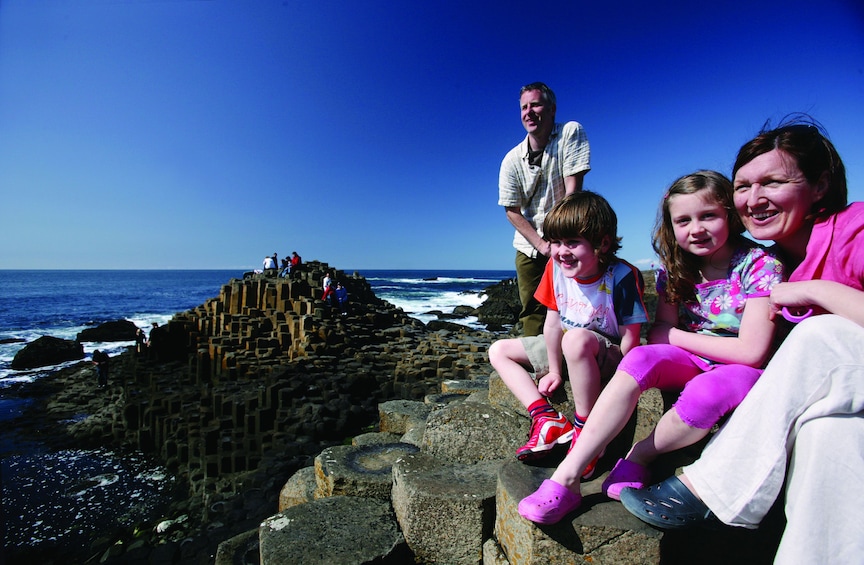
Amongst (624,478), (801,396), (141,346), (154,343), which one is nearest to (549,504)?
(624,478)

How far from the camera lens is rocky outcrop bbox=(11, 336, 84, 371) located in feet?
54.9

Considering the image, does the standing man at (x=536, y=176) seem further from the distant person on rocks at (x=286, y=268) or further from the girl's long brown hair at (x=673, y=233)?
the distant person on rocks at (x=286, y=268)

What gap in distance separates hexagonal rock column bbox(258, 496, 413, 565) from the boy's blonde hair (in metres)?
1.97

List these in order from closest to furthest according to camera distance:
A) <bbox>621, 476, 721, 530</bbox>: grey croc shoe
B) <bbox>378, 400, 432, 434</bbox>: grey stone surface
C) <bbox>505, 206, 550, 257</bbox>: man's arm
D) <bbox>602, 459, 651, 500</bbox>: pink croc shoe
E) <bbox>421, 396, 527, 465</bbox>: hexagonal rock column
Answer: <bbox>621, 476, 721, 530</bbox>: grey croc shoe → <bbox>602, 459, 651, 500</bbox>: pink croc shoe → <bbox>421, 396, 527, 465</bbox>: hexagonal rock column → <bbox>505, 206, 550, 257</bbox>: man's arm → <bbox>378, 400, 432, 434</bbox>: grey stone surface

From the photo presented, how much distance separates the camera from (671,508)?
1.73 metres

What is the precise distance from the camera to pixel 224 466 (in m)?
6.42

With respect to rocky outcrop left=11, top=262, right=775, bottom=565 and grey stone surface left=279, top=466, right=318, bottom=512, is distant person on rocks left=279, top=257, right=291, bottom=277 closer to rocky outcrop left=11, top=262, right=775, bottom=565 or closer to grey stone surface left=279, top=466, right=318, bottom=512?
rocky outcrop left=11, top=262, right=775, bottom=565

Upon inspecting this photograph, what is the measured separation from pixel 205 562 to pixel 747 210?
5572 mm

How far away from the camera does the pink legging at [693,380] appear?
1.81 metres

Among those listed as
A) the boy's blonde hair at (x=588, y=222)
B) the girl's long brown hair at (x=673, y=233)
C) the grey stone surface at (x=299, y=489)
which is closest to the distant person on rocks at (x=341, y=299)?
the grey stone surface at (x=299, y=489)

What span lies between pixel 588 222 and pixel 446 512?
5.68ft

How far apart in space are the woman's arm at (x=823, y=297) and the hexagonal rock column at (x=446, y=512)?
167cm

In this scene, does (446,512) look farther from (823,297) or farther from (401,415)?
(401,415)

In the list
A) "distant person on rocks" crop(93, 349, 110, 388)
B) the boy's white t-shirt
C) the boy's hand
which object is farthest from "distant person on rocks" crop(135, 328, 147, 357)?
the boy's white t-shirt
